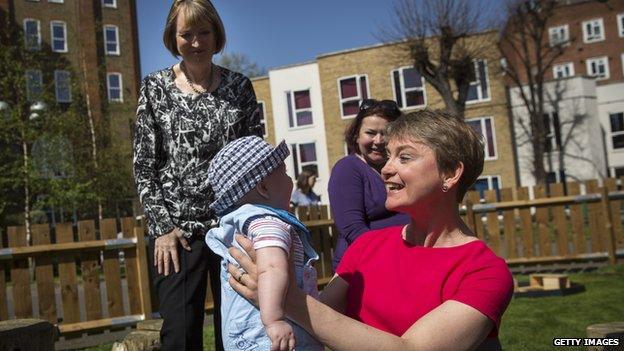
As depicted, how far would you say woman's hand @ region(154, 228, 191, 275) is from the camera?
10.3 feet

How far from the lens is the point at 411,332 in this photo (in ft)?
6.27

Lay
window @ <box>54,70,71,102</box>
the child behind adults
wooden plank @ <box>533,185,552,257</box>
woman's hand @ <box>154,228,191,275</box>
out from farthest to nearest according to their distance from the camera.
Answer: window @ <box>54,70,71,102</box>
wooden plank @ <box>533,185,552,257</box>
woman's hand @ <box>154,228,191,275</box>
the child behind adults

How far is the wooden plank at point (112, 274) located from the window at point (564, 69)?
5421cm

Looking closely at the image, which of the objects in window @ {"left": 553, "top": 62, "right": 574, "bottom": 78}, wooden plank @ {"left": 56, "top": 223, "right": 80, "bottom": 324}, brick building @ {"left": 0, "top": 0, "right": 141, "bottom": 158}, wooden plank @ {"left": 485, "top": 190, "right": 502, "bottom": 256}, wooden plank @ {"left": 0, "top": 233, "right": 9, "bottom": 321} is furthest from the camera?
window @ {"left": 553, "top": 62, "right": 574, "bottom": 78}

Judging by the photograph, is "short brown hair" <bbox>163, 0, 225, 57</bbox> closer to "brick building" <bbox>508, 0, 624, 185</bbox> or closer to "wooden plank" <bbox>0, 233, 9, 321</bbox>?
"wooden plank" <bbox>0, 233, 9, 321</bbox>

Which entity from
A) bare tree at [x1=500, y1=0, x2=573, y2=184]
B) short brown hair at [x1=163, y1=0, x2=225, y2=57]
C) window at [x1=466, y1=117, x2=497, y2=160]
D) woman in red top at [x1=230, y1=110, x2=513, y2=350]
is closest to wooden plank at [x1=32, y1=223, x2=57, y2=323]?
short brown hair at [x1=163, y1=0, x2=225, y2=57]

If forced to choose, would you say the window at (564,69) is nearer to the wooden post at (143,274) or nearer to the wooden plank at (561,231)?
the wooden plank at (561,231)

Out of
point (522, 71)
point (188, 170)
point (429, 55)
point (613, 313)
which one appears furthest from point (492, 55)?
point (188, 170)

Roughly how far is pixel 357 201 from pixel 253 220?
5.96 ft

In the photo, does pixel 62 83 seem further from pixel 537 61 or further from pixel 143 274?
pixel 143 274

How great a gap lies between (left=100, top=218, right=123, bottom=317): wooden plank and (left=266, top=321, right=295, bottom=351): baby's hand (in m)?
6.85

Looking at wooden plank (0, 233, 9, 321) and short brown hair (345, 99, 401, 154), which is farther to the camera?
wooden plank (0, 233, 9, 321)

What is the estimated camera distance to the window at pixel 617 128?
4234 cm

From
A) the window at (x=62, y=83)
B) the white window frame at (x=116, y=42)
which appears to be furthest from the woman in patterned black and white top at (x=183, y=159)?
the white window frame at (x=116, y=42)
